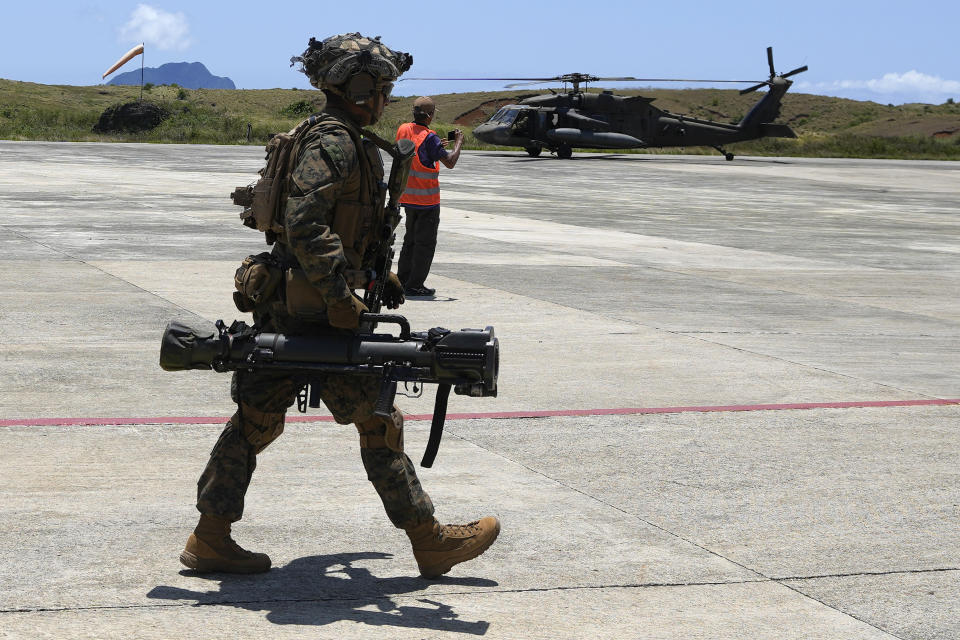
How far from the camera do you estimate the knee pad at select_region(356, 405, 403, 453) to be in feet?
15.1

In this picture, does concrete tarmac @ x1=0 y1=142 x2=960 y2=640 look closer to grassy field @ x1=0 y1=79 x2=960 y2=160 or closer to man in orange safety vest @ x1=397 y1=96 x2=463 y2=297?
man in orange safety vest @ x1=397 y1=96 x2=463 y2=297

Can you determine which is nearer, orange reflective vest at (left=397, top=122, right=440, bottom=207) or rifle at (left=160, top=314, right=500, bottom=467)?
rifle at (left=160, top=314, right=500, bottom=467)

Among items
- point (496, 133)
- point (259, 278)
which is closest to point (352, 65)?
point (259, 278)

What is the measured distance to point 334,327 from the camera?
4582 millimetres

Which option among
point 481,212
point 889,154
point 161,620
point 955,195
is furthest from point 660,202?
point 889,154

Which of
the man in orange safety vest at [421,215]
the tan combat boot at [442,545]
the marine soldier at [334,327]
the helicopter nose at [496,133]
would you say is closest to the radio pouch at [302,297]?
the marine soldier at [334,327]

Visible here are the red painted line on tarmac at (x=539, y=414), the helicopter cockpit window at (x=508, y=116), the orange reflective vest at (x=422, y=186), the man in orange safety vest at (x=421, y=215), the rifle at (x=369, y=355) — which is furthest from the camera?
the helicopter cockpit window at (x=508, y=116)

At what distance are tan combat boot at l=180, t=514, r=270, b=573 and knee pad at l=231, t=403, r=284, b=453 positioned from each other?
0.32m

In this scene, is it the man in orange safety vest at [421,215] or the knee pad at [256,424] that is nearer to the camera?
the knee pad at [256,424]

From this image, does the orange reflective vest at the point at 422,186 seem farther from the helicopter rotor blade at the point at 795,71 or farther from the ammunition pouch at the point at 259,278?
the helicopter rotor blade at the point at 795,71

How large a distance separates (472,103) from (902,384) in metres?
110

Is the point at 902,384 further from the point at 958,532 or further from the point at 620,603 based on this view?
the point at 620,603

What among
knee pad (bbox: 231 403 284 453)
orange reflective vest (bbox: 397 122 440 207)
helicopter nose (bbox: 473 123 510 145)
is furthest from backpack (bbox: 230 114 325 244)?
helicopter nose (bbox: 473 123 510 145)

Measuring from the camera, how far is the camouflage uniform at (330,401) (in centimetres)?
451
